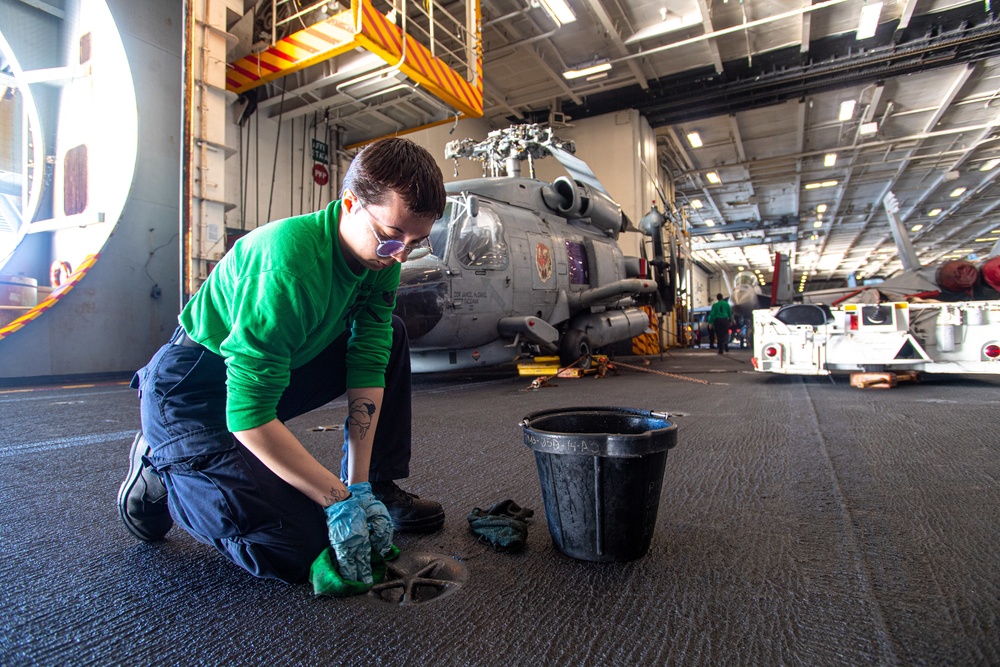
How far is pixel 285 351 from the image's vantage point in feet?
3.99

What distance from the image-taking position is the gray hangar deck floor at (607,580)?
1.02m

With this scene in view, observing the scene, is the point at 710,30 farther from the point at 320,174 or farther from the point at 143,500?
the point at 143,500

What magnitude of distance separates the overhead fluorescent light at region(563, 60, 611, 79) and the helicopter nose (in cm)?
848

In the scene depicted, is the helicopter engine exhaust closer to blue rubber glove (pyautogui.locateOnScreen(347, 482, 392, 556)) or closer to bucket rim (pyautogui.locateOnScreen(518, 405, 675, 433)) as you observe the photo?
bucket rim (pyautogui.locateOnScreen(518, 405, 675, 433))

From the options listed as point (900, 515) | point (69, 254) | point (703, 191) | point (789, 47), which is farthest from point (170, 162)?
point (703, 191)

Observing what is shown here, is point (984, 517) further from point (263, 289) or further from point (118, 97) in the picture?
point (118, 97)

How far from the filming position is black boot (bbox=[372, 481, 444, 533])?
164 cm

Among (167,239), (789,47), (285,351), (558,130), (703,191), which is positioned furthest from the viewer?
(703,191)

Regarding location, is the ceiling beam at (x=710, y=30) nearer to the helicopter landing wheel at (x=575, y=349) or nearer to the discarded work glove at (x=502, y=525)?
the helicopter landing wheel at (x=575, y=349)

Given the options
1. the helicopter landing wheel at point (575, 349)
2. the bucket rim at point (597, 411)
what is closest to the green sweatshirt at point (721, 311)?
the helicopter landing wheel at point (575, 349)

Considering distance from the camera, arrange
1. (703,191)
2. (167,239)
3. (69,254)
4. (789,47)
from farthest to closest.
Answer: (703,191), (789,47), (167,239), (69,254)

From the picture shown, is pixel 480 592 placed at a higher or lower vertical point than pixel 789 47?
lower

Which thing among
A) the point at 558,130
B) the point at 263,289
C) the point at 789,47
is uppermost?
the point at 789,47

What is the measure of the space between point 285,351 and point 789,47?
1371 cm
